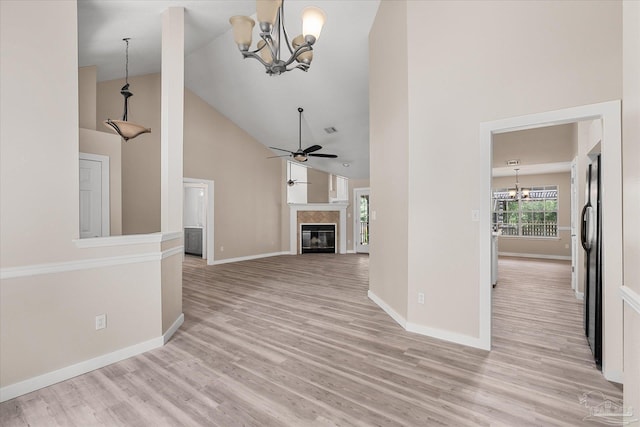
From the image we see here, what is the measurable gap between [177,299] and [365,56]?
4.35 m

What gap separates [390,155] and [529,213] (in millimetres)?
7803

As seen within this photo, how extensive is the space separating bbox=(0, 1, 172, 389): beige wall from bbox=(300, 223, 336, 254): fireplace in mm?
6966

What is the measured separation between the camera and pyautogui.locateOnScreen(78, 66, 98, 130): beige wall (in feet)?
13.5

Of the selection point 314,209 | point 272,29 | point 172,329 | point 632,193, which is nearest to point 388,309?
point 172,329

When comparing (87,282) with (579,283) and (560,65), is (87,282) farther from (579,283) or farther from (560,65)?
(579,283)

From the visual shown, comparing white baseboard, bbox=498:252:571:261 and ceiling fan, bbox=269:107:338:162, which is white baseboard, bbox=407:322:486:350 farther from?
white baseboard, bbox=498:252:571:261

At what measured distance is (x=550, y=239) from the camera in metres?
8.46

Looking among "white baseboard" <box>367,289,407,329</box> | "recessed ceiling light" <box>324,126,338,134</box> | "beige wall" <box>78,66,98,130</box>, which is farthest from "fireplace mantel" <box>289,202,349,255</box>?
"beige wall" <box>78,66,98,130</box>

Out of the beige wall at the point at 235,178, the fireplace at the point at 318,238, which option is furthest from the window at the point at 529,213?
the beige wall at the point at 235,178

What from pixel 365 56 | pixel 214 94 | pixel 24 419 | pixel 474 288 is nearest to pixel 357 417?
pixel 474 288

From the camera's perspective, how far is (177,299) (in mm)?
3182

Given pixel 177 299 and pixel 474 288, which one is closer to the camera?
pixel 474 288

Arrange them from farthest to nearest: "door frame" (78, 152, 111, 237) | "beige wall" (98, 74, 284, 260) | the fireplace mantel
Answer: the fireplace mantel < "beige wall" (98, 74, 284, 260) < "door frame" (78, 152, 111, 237)

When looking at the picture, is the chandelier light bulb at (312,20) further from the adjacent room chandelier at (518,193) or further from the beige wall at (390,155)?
the adjacent room chandelier at (518,193)
